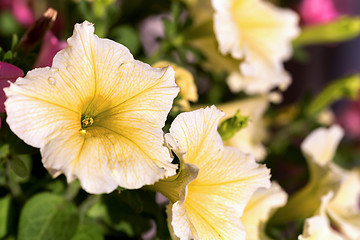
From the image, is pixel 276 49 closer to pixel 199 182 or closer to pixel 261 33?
pixel 261 33

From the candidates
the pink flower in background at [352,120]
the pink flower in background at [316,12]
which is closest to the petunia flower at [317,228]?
the pink flower in background at [316,12]

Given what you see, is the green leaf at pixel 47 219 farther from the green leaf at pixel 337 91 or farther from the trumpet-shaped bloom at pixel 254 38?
the green leaf at pixel 337 91

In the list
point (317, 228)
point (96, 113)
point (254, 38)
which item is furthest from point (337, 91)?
point (96, 113)

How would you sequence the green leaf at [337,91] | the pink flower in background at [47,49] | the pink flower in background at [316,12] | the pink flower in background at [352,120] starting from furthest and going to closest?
the pink flower in background at [352,120]
the pink flower in background at [316,12]
the green leaf at [337,91]
the pink flower in background at [47,49]

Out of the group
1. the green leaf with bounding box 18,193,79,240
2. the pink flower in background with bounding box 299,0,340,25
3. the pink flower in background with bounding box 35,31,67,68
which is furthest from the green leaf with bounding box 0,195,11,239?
the pink flower in background with bounding box 299,0,340,25

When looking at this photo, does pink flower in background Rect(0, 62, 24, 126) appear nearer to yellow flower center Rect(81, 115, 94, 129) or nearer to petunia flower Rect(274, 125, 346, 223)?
yellow flower center Rect(81, 115, 94, 129)

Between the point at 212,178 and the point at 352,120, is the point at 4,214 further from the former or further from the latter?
the point at 352,120
